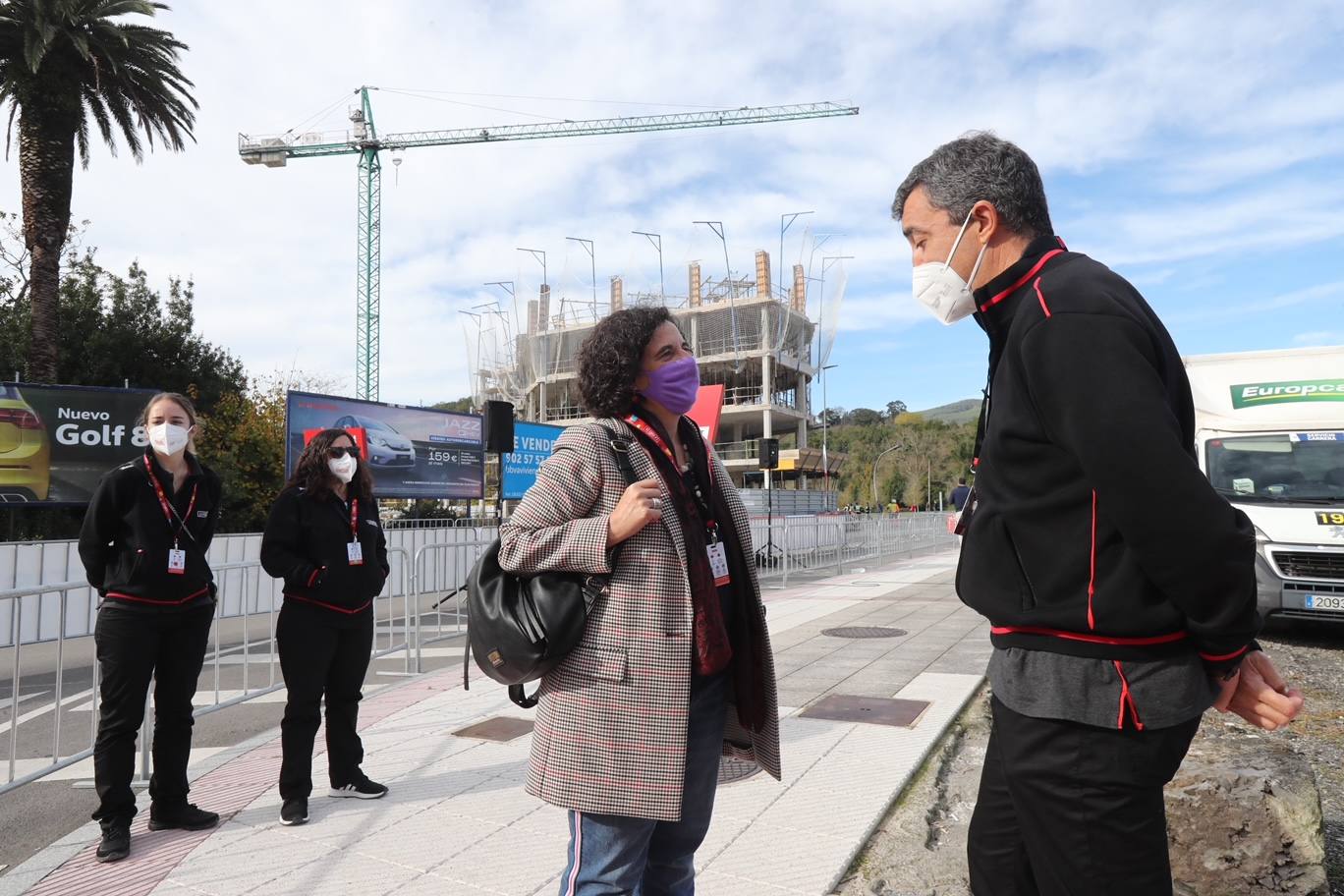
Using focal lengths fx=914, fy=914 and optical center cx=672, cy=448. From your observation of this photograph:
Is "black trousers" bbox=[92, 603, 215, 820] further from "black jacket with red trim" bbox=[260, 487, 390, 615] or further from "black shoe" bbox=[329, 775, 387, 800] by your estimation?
"black shoe" bbox=[329, 775, 387, 800]

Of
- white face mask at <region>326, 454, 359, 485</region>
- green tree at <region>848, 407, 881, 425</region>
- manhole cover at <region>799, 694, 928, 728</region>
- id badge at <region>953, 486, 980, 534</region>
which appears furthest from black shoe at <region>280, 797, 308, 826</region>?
green tree at <region>848, 407, 881, 425</region>

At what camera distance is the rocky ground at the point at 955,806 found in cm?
326

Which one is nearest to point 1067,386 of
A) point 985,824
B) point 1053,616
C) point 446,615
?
point 1053,616

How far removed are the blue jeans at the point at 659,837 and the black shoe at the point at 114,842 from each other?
2.56 meters

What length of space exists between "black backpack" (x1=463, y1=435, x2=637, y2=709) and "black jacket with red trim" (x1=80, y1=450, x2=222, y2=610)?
2513 mm

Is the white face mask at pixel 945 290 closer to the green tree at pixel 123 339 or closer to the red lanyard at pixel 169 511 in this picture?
the red lanyard at pixel 169 511

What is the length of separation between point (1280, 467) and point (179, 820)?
10041 millimetres

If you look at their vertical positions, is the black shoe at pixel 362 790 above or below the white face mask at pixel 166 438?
below

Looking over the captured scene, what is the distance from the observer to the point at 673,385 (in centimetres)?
236

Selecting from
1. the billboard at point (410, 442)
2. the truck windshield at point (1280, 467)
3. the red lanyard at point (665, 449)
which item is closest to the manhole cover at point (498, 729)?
the red lanyard at point (665, 449)

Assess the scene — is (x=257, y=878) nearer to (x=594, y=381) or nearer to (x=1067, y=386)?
(x=594, y=381)

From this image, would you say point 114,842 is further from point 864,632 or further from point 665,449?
point 864,632

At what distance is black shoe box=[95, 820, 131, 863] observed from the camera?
3664mm

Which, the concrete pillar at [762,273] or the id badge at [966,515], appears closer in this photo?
the id badge at [966,515]
